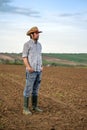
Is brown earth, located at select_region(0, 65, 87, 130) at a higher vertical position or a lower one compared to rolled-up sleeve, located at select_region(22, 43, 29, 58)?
lower

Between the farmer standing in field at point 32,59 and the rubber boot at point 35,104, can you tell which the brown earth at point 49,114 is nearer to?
the rubber boot at point 35,104

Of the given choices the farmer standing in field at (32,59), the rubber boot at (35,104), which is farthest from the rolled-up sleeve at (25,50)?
the rubber boot at (35,104)

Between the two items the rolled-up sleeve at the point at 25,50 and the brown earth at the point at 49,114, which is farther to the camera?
the rolled-up sleeve at the point at 25,50

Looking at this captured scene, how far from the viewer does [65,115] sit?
9.25 metres

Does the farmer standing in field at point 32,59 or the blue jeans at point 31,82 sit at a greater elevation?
the farmer standing in field at point 32,59

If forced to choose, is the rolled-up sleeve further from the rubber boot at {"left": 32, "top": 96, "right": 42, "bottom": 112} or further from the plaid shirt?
the rubber boot at {"left": 32, "top": 96, "right": 42, "bottom": 112}

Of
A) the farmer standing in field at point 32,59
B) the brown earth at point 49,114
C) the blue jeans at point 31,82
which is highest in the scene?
the farmer standing in field at point 32,59

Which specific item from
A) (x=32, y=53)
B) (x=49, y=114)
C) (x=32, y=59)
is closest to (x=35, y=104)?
(x=49, y=114)

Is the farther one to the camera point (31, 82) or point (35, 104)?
point (35, 104)

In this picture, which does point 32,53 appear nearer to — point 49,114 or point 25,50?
point 25,50

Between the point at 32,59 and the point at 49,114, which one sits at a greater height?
the point at 32,59

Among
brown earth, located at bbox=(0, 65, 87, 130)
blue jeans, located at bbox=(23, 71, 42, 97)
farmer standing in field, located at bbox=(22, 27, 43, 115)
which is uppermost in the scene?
farmer standing in field, located at bbox=(22, 27, 43, 115)

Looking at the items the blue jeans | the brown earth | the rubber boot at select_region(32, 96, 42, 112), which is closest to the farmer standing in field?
the blue jeans

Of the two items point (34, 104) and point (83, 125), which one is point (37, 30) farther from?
point (83, 125)
